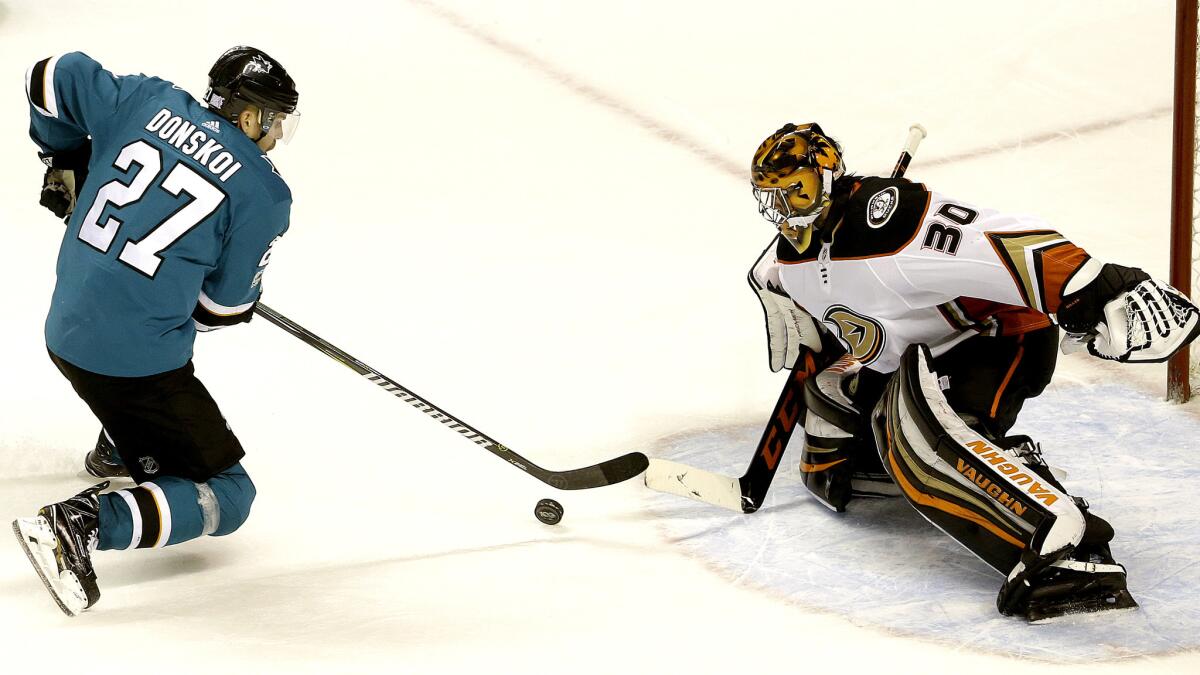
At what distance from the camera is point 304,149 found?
5543 millimetres

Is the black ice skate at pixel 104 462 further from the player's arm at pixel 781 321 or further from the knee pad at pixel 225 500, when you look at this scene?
the player's arm at pixel 781 321

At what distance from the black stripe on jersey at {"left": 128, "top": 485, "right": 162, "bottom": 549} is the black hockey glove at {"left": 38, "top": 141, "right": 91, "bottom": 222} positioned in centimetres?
69

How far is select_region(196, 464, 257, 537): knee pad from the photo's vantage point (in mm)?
2965

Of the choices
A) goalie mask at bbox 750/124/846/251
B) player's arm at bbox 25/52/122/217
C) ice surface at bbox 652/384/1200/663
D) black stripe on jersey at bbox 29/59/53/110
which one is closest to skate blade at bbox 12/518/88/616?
player's arm at bbox 25/52/122/217

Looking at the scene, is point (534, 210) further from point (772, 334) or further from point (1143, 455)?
point (1143, 455)

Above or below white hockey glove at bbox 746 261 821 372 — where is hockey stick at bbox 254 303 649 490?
below

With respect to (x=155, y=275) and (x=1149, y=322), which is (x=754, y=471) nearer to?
(x=1149, y=322)

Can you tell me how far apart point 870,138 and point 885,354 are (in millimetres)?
2575

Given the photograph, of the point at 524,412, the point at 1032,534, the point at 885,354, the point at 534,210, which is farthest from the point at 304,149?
the point at 1032,534

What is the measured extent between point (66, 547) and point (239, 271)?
624 mm

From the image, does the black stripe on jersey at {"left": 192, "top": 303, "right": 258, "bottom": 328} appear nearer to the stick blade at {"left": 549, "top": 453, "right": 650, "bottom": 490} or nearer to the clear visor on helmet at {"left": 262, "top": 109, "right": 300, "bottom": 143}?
the clear visor on helmet at {"left": 262, "top": 109, "right": 300, "bottom": 143}

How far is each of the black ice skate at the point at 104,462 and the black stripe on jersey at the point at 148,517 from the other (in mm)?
548

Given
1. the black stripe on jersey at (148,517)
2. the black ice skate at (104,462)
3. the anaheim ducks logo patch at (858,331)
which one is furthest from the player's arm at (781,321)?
the black ice skate at (104,462)

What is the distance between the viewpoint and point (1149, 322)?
9.09 feet
